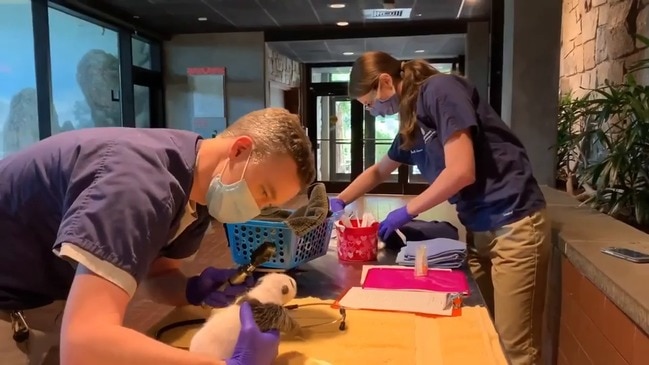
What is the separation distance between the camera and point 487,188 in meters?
1.63

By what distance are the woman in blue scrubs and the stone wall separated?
185 cm

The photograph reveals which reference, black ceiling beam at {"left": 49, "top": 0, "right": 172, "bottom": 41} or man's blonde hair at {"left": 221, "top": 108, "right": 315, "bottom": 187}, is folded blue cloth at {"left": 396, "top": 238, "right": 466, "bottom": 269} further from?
black ceiling beam at {"left": 49, "top": 0, "right": 172, "bottom": 41}

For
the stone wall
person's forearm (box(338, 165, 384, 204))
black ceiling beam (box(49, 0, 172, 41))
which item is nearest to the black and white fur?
person's forearm (box(338, 165, 384, 204))

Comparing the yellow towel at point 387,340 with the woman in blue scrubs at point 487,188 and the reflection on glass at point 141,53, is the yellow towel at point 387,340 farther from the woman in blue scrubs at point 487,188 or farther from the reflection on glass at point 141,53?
the reflection on glass at point 141,53

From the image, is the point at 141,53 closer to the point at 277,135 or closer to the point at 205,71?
the point at 205,71

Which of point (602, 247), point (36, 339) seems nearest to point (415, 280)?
point (602, 247)

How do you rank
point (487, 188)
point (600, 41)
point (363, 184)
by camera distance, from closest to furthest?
1. point (487, 188)
2. point (363, 184)
3. point (600, 41)

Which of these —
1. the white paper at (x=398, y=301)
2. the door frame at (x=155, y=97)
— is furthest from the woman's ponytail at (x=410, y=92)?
the door frame at (x=155, y=97)

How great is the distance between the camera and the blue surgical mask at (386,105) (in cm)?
176

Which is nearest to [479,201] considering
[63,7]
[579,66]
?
[579,66]

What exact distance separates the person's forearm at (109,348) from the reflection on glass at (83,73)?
5.18 metres

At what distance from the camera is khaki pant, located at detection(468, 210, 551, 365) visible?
160 cm

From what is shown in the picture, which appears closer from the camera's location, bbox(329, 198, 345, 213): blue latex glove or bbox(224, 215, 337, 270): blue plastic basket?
bbox(224, 215, 337, 270): blue plastic basket

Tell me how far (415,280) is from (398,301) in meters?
0.16
